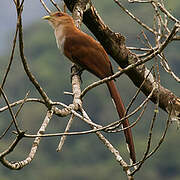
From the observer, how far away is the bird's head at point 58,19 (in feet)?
15.4

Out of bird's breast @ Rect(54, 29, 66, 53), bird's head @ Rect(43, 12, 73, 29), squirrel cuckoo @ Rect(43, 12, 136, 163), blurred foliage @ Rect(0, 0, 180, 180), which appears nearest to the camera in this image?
squirrel cuckoo @ Rect(43, 12, 136, 163)

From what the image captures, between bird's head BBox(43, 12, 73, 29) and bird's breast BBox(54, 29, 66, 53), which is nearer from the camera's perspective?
bird's head BBox(43, 12, 73, 29)

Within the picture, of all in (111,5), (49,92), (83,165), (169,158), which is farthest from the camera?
(111,5)

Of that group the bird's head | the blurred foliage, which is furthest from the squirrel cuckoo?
the blurred foliage

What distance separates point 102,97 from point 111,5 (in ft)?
66.4

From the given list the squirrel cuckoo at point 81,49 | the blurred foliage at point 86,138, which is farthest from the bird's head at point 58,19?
the blurred foliage at point 86,138

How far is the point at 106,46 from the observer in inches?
165

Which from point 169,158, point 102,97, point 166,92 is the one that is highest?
point 166,92

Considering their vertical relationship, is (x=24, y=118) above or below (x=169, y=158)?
above

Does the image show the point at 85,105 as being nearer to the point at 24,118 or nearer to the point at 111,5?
the point at 24,118

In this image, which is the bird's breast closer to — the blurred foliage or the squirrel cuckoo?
the squirrel cuckoo

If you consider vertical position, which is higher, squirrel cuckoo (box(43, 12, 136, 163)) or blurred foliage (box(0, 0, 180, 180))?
squirrel cuckoo (box(43, 12, 136, 163))

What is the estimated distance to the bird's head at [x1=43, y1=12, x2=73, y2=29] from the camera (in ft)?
15.4

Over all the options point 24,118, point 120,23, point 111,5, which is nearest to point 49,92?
point 24,118
